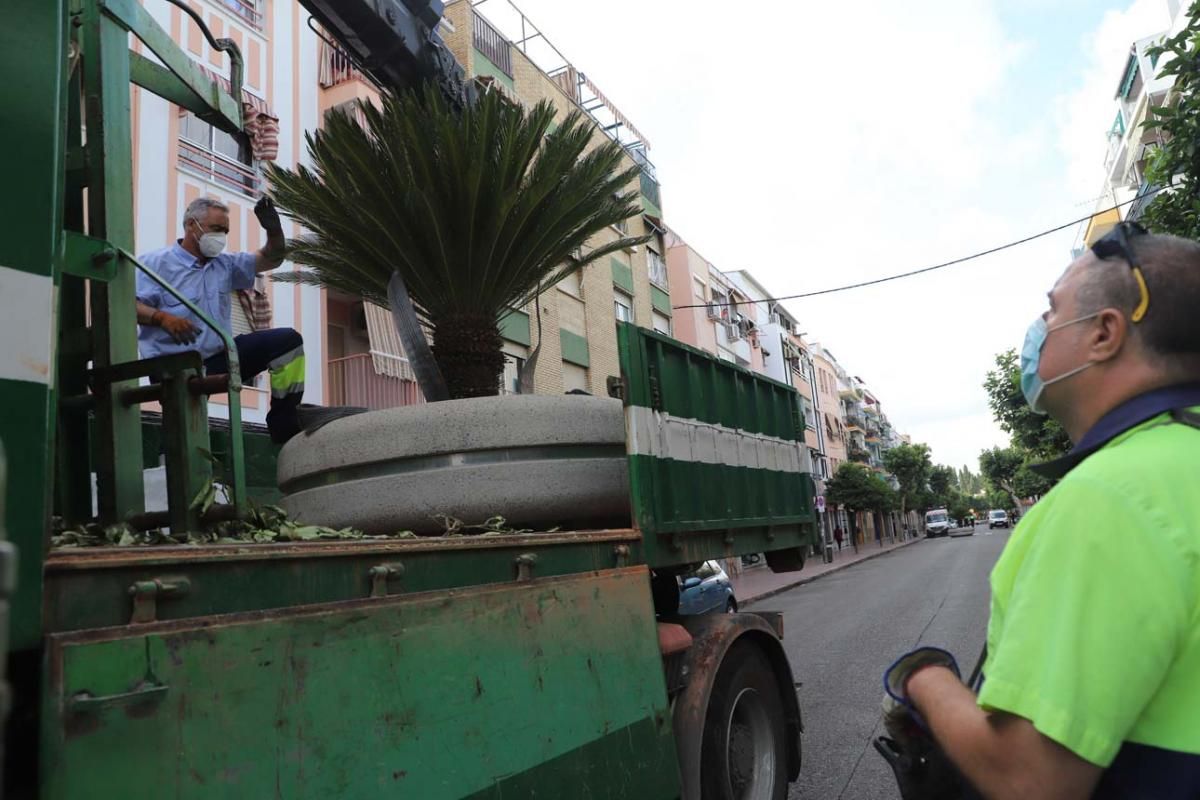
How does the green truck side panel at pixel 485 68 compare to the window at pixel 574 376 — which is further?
the window at pixel 574 376

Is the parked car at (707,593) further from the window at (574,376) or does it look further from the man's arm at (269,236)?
the window at (574,376)

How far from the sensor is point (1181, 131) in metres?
5.70

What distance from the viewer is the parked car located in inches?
394

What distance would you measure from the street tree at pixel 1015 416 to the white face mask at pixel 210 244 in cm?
2189

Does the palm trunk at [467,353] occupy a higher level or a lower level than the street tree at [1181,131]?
lower

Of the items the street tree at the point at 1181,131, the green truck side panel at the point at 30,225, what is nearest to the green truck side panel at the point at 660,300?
the street tree at the point at 1181,131

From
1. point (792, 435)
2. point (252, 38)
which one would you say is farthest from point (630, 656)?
point (252, 38)

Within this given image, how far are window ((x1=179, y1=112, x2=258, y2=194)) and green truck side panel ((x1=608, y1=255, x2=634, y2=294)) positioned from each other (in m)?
14.6

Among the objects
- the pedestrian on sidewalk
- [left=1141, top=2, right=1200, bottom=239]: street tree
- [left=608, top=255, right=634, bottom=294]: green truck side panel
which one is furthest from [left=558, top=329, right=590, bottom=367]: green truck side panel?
the pedestrian on sidewalk

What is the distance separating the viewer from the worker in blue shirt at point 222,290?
338cm

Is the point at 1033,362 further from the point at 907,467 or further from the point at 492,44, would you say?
the point at 907,467

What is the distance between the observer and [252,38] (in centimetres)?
1402

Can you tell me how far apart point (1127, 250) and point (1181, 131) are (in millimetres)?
5652

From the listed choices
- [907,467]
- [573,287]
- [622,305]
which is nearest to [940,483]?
[907,467]
